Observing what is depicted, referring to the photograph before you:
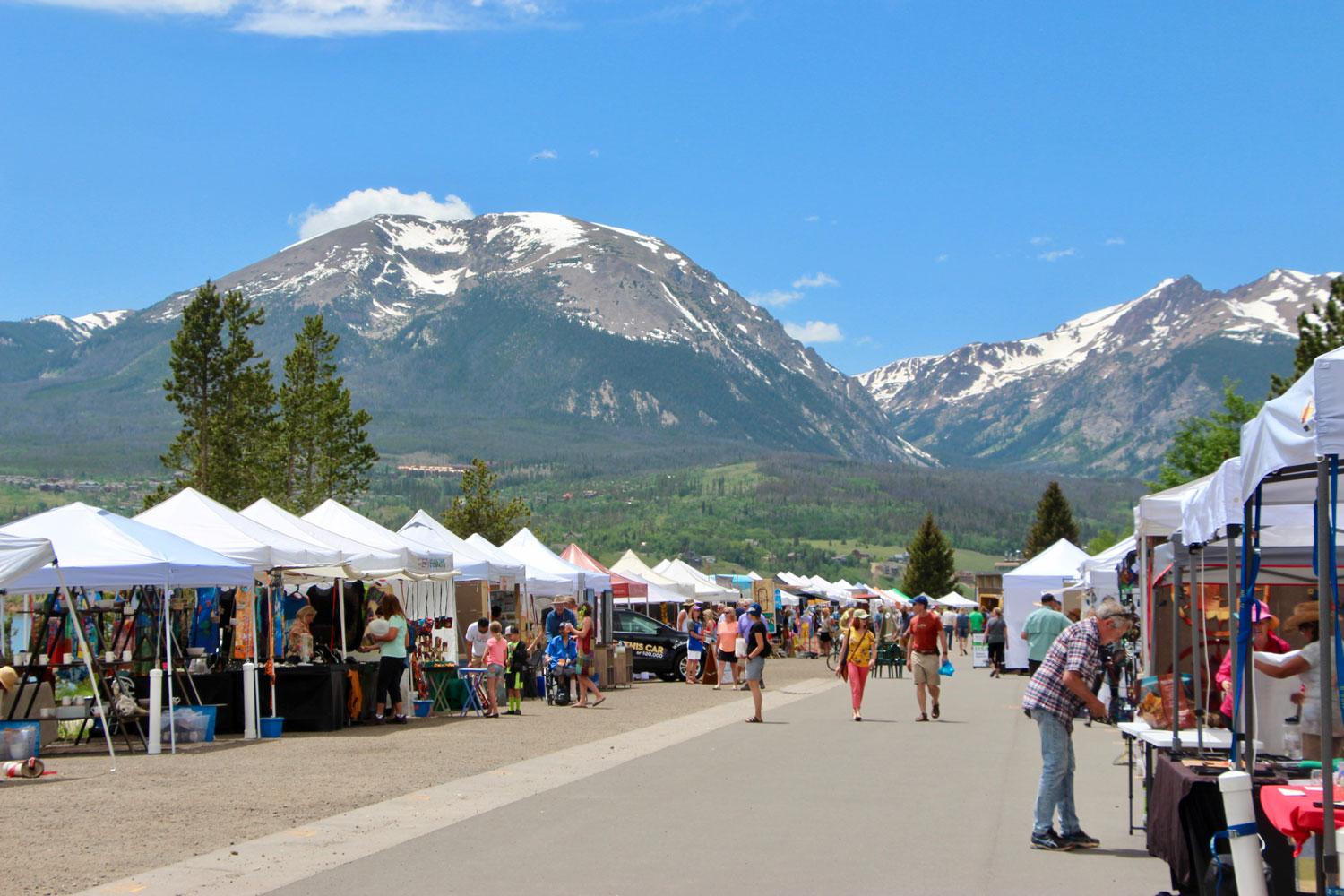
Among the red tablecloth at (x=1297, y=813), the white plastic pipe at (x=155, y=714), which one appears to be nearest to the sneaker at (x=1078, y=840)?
the red tablecloth at (x=1297, y=813)

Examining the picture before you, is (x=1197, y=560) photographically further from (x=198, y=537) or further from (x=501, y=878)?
(x=198, y=537)

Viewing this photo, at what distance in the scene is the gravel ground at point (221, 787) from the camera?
9680 millimetres

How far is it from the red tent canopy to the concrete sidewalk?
19.1 m

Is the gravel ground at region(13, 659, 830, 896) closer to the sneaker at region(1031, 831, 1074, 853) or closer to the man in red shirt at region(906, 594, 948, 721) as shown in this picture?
the man in red shirt at region(906, 594, 948, 721)

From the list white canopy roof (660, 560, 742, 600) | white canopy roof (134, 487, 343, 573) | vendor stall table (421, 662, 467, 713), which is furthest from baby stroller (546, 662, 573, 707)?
white canopy roof (660, 560, 742, 600)

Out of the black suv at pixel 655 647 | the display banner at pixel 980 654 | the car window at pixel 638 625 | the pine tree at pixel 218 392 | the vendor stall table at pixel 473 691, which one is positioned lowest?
the display banner at pixel 980 654

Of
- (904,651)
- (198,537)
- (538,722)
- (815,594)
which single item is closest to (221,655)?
(198,537)

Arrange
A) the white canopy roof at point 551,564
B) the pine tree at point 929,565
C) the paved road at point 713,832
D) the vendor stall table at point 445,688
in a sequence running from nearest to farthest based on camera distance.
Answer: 1. the paved road at point 713,832
2. the vendor stall table at point 445,688
3. the white canopy roof at point 551,564
4. the pine tree at point 929,565

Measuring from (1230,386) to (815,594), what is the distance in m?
26.5

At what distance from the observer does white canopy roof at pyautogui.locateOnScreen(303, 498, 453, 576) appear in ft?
74.0

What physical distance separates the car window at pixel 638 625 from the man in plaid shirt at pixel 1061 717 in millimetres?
28062

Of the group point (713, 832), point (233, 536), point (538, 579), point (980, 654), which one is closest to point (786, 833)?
point (713, 832)

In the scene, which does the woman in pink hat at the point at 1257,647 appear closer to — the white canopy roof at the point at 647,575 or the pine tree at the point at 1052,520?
the white canopy roof at the point at 647,575

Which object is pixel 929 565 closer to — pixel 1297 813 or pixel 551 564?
pixel 551 564
